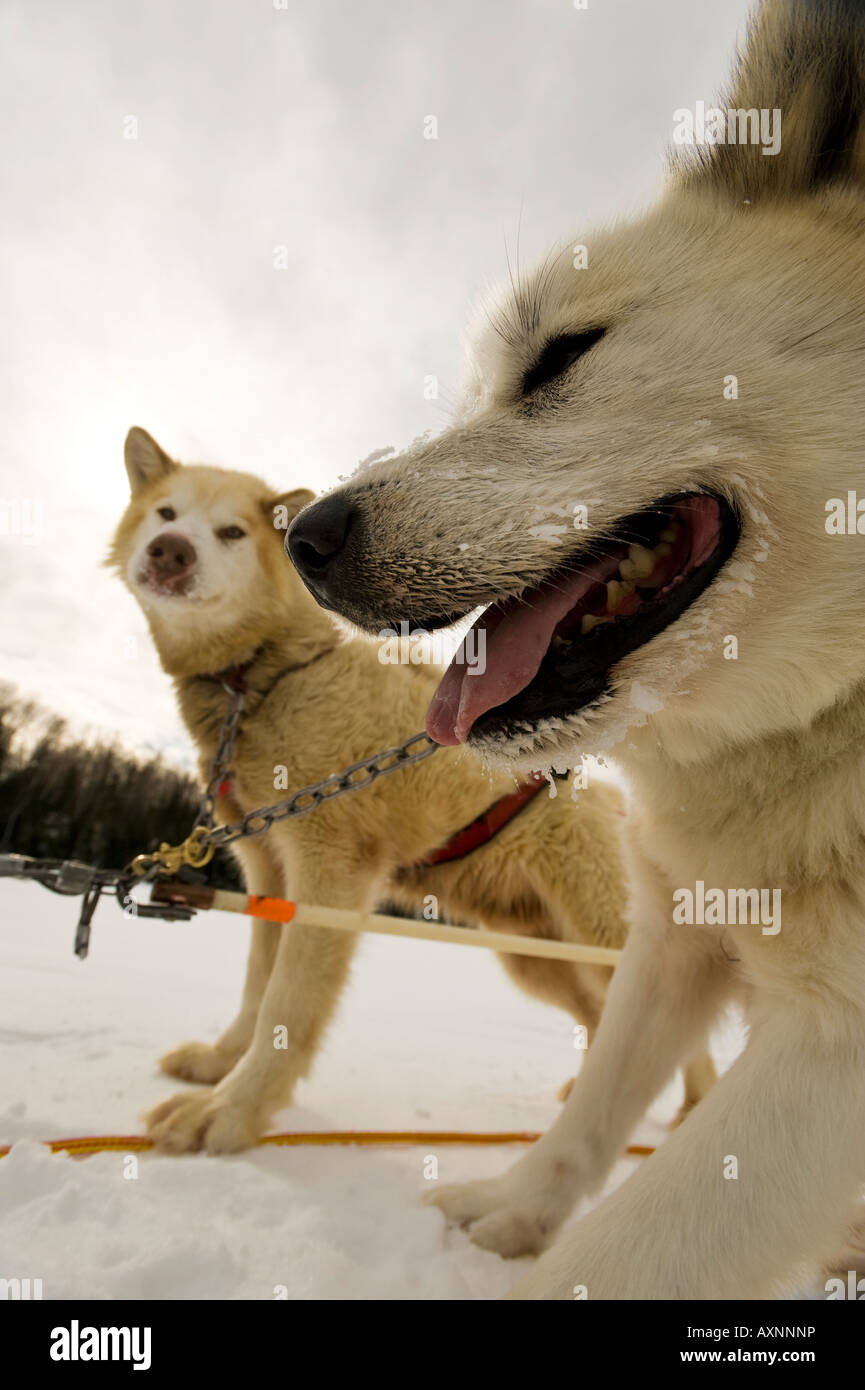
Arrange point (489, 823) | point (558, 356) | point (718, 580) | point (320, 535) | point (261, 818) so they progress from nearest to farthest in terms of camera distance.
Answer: point (718, 580) < point (320, 535) < point (558, 356) < point (261, 818) < point (489, 823)

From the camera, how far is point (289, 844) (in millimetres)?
2738

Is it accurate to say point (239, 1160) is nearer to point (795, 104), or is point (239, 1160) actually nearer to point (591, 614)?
point (591, 614)

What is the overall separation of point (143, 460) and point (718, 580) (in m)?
3.45

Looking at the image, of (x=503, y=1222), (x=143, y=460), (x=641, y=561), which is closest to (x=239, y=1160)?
(x=503, y=1222)

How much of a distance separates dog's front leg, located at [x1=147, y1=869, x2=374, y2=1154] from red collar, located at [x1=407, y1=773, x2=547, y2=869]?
49 cm

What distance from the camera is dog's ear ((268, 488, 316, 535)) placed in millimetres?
3434

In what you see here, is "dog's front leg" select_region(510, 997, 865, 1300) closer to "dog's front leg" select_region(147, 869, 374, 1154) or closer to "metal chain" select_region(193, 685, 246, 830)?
"dog's front leg" select_region(147, 869, 374, 1154)

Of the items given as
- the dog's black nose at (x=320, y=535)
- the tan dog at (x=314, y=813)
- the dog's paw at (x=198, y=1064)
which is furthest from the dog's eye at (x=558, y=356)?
the dog's paw at (x=198, y=1064)

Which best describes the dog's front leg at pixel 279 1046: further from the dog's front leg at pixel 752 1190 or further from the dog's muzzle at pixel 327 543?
the dog's muzzle at pixel 327 543

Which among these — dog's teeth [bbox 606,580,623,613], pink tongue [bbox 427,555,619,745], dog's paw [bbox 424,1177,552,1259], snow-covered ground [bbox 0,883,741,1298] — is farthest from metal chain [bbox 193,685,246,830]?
dog's teeth [bbox 606,580,623,613]

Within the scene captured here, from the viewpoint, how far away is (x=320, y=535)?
4.32 feet

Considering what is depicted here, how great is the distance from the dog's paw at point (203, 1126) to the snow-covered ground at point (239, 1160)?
0.06 m
